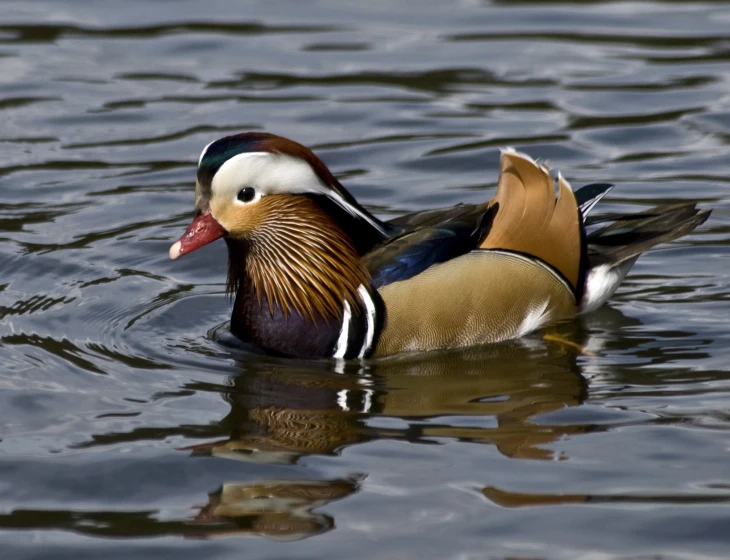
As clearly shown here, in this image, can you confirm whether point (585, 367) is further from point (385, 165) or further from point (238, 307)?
point (385, 165)

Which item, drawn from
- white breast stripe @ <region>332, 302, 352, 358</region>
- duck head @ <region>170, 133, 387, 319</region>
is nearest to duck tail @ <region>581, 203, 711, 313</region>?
duck head @ <region>170, 133, 387, 319</region>

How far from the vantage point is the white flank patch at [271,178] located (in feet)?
20.6

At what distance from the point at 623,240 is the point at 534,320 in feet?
2.68

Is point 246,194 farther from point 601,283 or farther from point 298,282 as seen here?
point 601,283

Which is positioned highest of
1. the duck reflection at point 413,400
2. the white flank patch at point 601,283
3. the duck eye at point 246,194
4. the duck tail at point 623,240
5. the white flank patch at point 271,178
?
the white flank patch at point 271,178

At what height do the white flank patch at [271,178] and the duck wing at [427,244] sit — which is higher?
the white flank patch at [271,178]

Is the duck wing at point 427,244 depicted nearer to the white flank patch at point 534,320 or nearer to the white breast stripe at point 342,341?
the white breast stripe at point 342,341

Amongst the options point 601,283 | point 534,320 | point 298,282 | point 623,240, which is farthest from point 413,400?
point 623,240

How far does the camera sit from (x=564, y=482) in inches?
199

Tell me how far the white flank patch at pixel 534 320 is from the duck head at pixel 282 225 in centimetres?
87

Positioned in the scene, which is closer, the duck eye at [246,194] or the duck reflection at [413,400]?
the duck reflection at [413,400]

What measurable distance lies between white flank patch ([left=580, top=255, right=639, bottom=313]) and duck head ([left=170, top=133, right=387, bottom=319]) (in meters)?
1.24

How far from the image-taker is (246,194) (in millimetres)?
6504

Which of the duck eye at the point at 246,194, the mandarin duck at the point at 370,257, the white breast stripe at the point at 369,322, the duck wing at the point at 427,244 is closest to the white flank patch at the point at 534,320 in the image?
the mandarin duck at the point at 370,257
